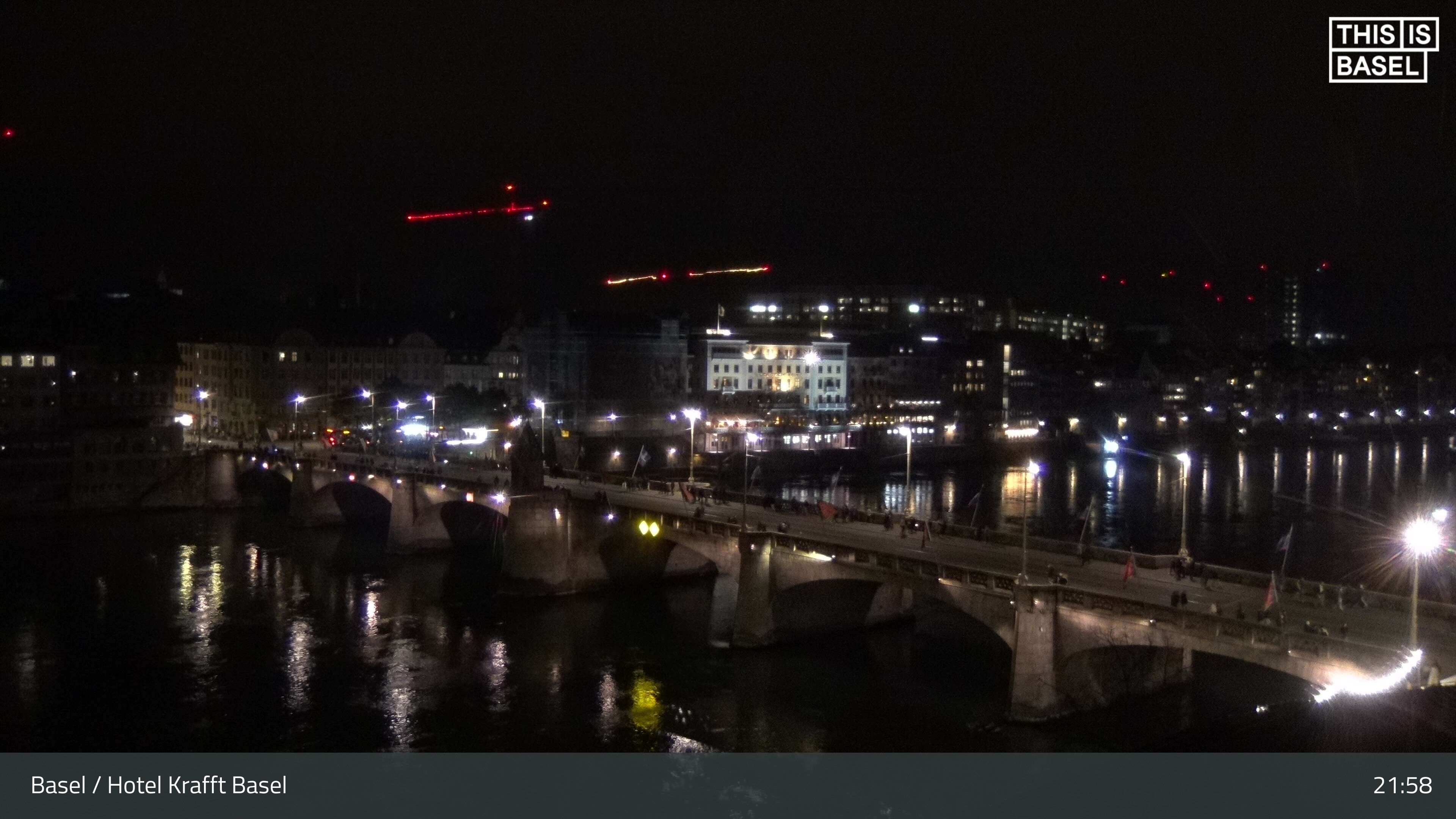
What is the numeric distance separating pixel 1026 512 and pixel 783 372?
8267 centimetres

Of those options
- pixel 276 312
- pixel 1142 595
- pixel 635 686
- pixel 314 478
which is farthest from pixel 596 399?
pixel 1142 595

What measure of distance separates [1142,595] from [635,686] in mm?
11755

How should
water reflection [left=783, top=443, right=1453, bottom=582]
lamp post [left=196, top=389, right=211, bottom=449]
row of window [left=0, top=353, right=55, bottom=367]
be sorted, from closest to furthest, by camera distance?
1. water reflection [left=783, top=443, right=1453, bottom=582]
2. row of window [left=0, top=353, right=55, bottom=367]
3. lamp post [left=196, top=389, right=211, bottom=449]

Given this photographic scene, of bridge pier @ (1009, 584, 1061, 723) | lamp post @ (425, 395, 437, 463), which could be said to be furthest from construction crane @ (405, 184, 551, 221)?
bridge pier @ (1009, 584, 1061, 723)

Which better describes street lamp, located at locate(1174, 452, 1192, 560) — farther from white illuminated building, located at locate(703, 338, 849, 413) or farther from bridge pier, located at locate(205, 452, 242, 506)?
bridge pier, located at locate(205, 452, 242, 506)

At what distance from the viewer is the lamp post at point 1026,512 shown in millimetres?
23312

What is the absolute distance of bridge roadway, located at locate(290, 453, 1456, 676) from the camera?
20.0m

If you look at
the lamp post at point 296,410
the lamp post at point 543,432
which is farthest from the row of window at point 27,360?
the lamp post at point 543,432

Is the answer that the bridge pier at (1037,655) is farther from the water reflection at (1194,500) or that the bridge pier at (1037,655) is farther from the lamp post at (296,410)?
the lamp post at (296,410)

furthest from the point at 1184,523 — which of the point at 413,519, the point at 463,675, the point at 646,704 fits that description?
the point at 413,519

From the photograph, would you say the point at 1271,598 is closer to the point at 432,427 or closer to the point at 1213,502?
the point at 1213,502

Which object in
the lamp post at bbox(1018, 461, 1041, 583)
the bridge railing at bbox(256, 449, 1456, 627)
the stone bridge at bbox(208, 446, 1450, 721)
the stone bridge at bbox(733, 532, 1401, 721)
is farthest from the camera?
the lamp post at bbox(1018, 461, 1041, 583)

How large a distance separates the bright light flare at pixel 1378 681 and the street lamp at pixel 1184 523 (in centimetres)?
747

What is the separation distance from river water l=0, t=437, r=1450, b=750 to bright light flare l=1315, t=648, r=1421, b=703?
1892 mm
